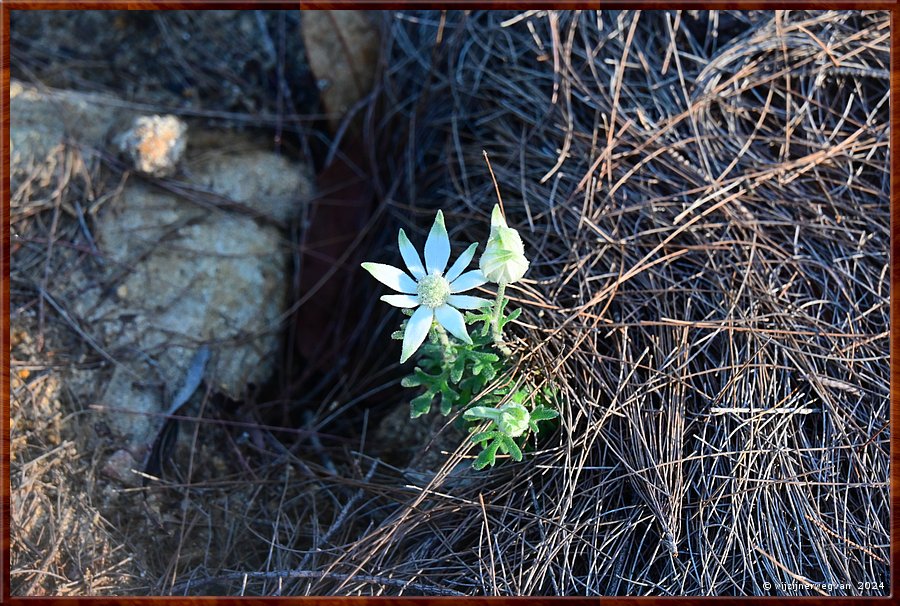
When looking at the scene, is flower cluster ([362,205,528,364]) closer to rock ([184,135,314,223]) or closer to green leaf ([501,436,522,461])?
green leaf ([501,436,522,461])

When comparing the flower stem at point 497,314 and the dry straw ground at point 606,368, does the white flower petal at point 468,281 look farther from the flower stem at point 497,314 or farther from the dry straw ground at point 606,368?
the dry straw ground at point 606,368

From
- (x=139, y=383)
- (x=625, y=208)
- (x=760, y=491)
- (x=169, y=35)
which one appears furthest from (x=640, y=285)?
(x=169, y=35)

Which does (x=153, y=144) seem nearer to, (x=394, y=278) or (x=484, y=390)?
(x=394, y=278)

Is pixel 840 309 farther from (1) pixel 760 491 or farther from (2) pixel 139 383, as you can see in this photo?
(2) pixel 139 383

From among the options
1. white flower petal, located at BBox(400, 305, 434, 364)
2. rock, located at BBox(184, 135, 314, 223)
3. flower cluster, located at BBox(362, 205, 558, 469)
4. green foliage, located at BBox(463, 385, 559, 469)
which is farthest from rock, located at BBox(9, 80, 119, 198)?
green foliage, located at BBox(463, 385, 559, 469)

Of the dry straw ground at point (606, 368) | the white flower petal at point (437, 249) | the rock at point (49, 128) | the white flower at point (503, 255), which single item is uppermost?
the rock at point (49, 128)

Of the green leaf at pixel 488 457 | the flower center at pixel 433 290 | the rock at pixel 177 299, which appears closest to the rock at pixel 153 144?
the rock at pixel 177 299
